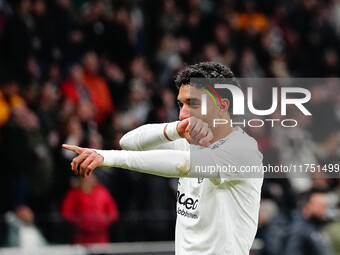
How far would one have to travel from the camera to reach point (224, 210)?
5105mm

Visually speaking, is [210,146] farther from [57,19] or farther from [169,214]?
[57,19]

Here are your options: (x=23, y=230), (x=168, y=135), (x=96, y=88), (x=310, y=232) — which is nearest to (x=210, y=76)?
(x=168, y=135)

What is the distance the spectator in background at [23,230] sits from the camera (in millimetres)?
9367

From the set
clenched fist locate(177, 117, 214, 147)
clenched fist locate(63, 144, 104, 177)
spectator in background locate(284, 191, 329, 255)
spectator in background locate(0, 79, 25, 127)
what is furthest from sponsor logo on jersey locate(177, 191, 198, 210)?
spectator in background locate(0, 79, 25, 127)

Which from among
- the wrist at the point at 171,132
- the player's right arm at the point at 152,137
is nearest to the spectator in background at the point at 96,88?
the player's right arm at the point at 152,137

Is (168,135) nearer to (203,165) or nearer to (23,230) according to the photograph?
(203,165)

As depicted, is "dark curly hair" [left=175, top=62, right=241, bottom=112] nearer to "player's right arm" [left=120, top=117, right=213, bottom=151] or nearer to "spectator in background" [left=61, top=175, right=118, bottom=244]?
"player's right arm" [left=120, top=117, right=213, bottom=151]

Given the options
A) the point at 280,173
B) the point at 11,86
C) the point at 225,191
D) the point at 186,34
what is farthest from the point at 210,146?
the point at 186,34

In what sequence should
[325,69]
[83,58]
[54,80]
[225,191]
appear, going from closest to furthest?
[225,191] < [54,80] < [83,58] < [325,69]

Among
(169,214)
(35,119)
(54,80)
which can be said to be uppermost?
(54,80)

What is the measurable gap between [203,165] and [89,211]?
5218mm

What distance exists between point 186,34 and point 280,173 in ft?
11.6

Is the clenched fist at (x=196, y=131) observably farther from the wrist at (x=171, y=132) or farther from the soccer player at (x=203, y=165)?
the wrist at (x=171, y=132)

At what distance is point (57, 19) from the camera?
39.3 feet
